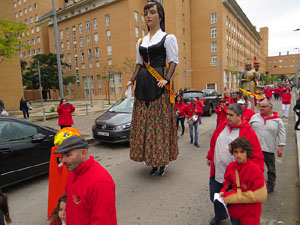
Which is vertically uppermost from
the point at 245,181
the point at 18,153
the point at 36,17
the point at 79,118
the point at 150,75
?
the point at 36,17

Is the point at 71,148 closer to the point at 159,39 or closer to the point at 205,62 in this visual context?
the point at 159,39

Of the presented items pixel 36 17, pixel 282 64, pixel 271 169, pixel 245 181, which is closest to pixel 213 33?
pixel 271 169

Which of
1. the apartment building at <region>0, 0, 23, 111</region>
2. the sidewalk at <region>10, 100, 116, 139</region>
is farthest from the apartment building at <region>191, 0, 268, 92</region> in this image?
the apartment building at <region>0, 0, 23, 111</region>

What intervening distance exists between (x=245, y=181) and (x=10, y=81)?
23267 millimetres

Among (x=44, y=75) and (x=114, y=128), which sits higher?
(x=44, y=75)

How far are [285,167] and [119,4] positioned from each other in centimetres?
3904

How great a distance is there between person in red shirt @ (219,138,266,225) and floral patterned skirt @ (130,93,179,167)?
6.22ft

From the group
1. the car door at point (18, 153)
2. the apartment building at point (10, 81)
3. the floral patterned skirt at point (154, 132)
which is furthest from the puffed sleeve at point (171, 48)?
the apartment building at point (10, 81)

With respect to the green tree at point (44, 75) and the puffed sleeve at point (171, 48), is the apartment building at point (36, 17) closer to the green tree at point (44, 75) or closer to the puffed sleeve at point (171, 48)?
the green tree at point (44, 75)

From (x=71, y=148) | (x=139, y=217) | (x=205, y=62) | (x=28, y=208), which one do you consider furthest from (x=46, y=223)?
(x=205, y=62)

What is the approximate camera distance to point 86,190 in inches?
56.7

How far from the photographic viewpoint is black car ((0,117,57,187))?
3.71m

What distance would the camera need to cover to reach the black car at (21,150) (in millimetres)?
3709

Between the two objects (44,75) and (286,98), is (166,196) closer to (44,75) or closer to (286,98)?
(286,98)
